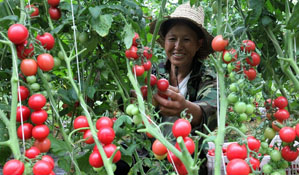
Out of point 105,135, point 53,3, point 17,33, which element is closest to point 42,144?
point 105,135

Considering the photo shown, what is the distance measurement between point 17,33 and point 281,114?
→ 0.70 meters

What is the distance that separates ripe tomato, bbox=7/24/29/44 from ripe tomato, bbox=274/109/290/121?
2.23 feet

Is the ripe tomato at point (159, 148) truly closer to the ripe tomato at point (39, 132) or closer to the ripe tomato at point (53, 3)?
the ripe tomato at point (39, 132)

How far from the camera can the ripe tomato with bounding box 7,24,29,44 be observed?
66 cm

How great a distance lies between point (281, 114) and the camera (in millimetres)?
816

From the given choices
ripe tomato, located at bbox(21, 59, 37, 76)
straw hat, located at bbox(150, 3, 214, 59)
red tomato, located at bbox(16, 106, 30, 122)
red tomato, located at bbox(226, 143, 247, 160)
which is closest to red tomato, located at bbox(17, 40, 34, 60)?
ripe tomato, located at bbox(21, 59, 37, 76)

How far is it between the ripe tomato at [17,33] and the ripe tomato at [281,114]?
26.8 inches

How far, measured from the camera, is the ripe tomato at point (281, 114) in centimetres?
81

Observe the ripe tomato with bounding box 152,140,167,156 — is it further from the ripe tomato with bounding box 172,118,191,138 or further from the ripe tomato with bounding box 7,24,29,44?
the ripe tomato with bounding box 7,24,29,44

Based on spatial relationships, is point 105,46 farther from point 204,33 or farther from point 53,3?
point 204,33

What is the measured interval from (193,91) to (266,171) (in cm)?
101

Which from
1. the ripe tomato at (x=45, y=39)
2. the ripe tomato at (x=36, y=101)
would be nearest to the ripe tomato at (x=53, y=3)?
the ripe tomato at (x=45, y=39)

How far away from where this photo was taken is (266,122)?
35.2 inches

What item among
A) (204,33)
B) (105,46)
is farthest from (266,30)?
(204,33)
